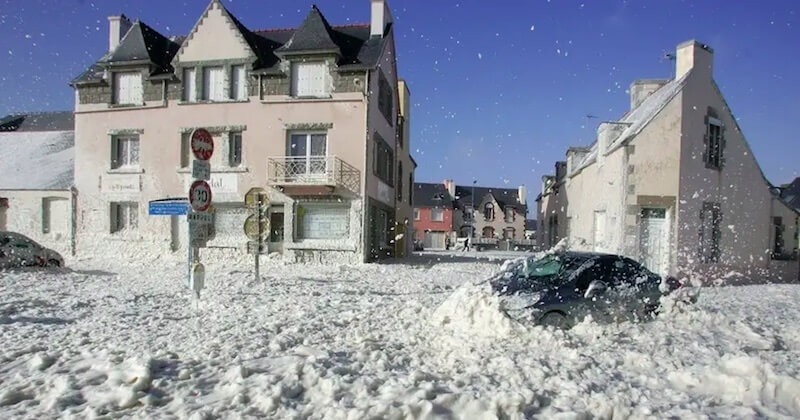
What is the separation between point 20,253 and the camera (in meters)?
15.0

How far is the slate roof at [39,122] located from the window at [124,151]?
1215 cm

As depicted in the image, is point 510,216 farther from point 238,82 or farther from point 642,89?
point 238,82

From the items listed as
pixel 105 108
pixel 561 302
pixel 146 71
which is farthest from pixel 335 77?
pixel 561 302

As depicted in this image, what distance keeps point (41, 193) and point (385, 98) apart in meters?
15.7

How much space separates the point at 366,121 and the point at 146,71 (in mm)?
9537

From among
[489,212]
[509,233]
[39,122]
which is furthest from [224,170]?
[509,233]

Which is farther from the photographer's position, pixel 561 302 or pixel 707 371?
pixel 561 302

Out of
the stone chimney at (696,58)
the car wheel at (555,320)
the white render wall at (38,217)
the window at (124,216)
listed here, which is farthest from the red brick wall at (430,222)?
the car wheel at (555,320)

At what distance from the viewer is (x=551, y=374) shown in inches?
189

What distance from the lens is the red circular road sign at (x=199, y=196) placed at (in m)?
9.09

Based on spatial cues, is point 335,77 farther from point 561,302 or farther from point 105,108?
point 561,302

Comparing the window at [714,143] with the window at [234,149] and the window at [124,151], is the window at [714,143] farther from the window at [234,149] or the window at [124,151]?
the window at [124,151]

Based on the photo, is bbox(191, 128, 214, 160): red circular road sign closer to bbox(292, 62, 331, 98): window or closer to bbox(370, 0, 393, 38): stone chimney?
bbox(292, 62, 331, 98): window

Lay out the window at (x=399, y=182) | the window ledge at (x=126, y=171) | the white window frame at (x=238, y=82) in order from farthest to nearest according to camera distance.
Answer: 1. the window at (x=399, y=182)
2. the window ledge at (x=126, y=171)
3. the white window frame at (x=238, y=82)
